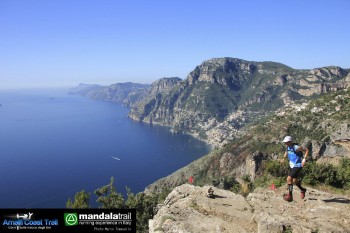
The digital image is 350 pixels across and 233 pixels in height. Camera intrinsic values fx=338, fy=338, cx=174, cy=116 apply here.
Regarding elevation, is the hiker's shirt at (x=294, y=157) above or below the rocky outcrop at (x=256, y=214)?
above

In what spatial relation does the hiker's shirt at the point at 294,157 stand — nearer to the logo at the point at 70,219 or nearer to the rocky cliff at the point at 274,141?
the logo at the point at 70,219

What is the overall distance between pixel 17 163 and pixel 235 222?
201 metres

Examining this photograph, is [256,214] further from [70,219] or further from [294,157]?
[70,219]

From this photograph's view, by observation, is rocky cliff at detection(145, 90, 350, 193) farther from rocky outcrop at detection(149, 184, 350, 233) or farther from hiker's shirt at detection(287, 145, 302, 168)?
hiker's shirt at detection(287, 145, 302, 168)

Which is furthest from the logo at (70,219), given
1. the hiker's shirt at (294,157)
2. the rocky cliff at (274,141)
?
the rocky cliff at (274,141)

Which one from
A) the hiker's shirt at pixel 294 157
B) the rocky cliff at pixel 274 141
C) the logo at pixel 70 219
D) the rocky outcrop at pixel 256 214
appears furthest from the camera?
the rocky cliff at pixel 274 141

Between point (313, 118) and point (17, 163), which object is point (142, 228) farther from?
point (17, 163)

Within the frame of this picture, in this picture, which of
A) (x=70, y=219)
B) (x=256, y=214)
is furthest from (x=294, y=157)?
(x=70, y=219)

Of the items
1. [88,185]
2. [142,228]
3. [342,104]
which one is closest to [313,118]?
[342,104]

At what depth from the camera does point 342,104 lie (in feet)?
421

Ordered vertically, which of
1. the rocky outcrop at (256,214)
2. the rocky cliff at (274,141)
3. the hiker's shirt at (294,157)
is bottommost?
the rocky cliff at (274,141)

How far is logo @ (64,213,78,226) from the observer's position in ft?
39.1

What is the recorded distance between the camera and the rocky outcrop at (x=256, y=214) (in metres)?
13.3

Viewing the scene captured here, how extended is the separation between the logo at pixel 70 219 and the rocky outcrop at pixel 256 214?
3642 mm
